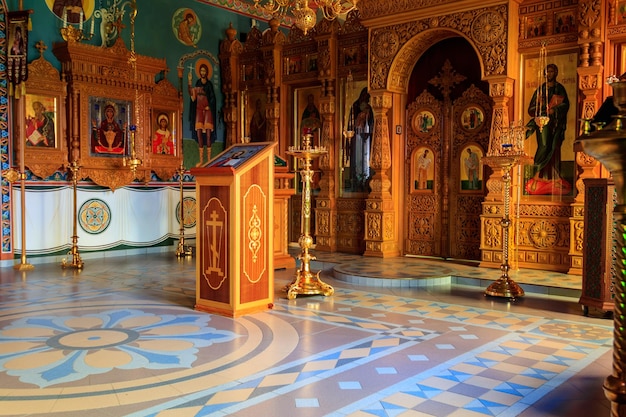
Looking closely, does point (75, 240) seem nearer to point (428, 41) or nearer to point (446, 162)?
point (446, 162)

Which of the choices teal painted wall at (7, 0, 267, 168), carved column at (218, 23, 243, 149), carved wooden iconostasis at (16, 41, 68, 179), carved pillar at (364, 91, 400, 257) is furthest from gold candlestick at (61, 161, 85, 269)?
carved pillar at (364, 91, 400, 257)

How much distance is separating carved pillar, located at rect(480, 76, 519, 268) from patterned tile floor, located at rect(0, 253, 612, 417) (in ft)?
3.83

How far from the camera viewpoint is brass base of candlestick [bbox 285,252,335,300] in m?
6.37

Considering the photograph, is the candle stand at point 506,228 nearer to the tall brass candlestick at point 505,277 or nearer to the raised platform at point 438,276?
the tall brass candlestick at point 505,277

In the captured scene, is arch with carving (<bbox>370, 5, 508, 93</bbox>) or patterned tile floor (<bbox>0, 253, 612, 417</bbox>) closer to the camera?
patterned tile floor (<bbox>0, 253, 612, 417</bbox>)

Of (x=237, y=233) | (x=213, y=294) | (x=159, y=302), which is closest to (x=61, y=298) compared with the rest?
(x=159, y=302)

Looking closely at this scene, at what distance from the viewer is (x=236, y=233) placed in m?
5.36

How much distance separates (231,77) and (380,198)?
4.14 m

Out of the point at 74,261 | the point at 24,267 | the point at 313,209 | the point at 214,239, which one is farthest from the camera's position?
the point at 313,209

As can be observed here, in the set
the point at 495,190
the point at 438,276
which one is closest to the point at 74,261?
the point at 438,276

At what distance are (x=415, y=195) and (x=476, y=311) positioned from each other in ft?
12.8

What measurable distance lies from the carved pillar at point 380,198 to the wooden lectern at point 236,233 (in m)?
3.79

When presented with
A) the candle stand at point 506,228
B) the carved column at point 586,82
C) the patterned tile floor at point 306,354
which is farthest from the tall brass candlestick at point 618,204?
the carved column at point 586,82

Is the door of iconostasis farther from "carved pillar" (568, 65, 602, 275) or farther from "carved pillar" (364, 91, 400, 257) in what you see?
"carved pillar" (568, 65, 602, 275)
